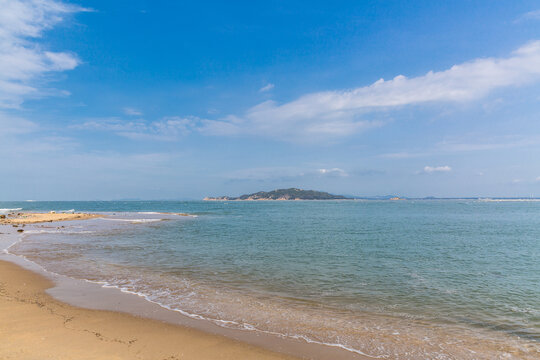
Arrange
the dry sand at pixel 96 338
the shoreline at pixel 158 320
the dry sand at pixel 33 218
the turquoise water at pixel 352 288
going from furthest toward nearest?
1. the dry sand at pixel 33 218
2. the turquoise water at pixel 352 288
3. the shoreline at pixel 158 320
4. the dry sand at pixel 96 338

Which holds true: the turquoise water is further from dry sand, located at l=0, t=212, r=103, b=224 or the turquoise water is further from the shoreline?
dry sand, located at l=0, t=212, r=103, b=224

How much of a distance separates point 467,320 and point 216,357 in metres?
8.84

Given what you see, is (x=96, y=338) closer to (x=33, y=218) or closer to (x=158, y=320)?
(x=158, y=320)

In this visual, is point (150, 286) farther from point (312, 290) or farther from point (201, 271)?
point (312, 290)

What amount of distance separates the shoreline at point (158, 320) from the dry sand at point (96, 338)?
1.3 inches

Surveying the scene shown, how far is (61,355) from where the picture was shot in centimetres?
707

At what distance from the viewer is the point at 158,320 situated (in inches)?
386

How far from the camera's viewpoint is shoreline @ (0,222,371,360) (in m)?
7.80

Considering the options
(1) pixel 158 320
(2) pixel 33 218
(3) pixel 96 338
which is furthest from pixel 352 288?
(2) pixel 33 218

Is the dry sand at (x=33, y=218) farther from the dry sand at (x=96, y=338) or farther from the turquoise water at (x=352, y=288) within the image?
the dry sand at (x=96, y=338)

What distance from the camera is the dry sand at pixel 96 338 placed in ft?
24.0

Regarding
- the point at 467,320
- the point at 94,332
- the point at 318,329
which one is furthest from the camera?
the point at 467,320

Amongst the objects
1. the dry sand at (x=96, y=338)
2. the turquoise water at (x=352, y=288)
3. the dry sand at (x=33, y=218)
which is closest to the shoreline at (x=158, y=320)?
the dry sand at (x=96, y=338)

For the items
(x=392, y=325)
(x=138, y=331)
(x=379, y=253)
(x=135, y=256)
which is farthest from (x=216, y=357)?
(x=379, y=253)
